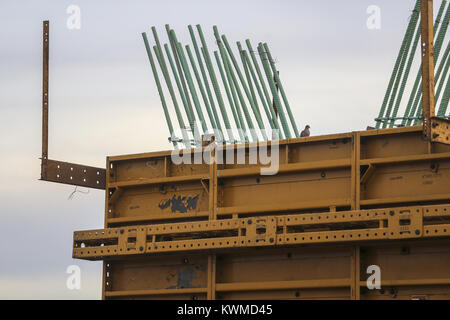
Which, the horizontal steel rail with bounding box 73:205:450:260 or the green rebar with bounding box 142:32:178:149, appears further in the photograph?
the green rebar with bounding box 142:32:178:149

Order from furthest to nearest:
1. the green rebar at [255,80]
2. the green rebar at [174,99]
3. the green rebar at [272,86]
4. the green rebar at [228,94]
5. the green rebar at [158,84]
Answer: the green rebar at [255,80]
the green rebar at [228,94]
the green rebar at [158,84]
the green rebar at [272,86]
the green rebar at [174,99]

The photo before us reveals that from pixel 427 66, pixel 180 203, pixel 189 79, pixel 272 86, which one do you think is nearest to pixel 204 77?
pixel 189 79

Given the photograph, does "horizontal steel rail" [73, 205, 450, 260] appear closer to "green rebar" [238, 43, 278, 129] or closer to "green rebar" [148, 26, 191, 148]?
"green rebar" [148, 26, 191, 148]

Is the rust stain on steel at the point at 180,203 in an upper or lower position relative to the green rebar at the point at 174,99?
lower

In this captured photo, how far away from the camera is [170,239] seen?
13.9 metres

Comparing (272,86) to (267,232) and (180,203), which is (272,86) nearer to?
(180,203)

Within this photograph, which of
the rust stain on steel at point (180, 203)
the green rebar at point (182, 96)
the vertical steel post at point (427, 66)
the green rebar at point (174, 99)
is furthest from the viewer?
the green rebar at point (182, 96)

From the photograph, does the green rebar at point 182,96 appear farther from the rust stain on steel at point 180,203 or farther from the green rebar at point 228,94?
the rust stain on steel at point 180,203

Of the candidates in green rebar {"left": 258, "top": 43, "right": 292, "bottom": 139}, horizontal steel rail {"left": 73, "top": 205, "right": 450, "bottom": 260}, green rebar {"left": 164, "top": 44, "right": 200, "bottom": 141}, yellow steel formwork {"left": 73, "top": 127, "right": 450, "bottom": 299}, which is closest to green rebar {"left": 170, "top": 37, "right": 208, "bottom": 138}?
green rebar {"left": 164, "top": 44, "right": 200, "bottom": 141}

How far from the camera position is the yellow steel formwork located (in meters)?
12.0

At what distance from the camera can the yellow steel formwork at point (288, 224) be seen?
471 inches

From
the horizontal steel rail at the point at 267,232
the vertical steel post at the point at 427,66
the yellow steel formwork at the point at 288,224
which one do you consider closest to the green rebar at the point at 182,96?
the yellow steel formwork at the point at 288,224

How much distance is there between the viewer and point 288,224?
12516 mm
